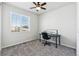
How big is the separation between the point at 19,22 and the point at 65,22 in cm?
276

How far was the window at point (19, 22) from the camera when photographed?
361 cm

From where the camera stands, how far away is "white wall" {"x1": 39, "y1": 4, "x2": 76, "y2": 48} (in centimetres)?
307

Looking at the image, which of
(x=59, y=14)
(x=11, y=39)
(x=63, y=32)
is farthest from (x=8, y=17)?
(x=63, y=32)

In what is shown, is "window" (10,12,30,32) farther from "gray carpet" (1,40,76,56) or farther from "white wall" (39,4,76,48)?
"white wall" (39,4,76,48)

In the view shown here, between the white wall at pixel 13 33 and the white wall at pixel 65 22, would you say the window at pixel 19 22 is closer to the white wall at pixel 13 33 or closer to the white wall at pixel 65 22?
the white wall at pixel 13 33

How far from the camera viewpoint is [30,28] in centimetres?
457

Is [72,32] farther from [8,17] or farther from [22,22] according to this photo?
[8,17]

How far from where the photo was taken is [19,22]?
4.00 m

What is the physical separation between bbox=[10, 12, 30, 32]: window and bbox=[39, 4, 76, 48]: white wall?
1.56 m

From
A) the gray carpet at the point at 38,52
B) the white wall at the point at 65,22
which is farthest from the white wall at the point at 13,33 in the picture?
the white wall at the point at 65,22

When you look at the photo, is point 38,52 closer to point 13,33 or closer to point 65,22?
point 13,33

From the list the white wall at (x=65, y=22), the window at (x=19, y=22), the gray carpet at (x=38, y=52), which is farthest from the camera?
the window at (x=19, y=22)

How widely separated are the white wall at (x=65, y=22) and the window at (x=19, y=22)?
1556mm

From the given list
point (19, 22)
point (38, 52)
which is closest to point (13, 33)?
point (19, 22)
